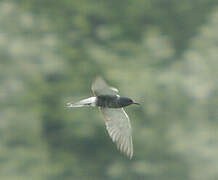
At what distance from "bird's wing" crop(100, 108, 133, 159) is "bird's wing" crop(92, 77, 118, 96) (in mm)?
568

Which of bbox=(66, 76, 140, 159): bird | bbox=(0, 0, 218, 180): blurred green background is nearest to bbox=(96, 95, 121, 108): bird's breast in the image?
bbox=(66, 76, 140, 159): bird

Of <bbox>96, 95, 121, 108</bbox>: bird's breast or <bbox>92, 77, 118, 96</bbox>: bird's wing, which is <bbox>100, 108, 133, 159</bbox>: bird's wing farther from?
<bbox>92, 77, 118, 96</bbox>: bird's wing

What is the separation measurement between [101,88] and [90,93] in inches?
316

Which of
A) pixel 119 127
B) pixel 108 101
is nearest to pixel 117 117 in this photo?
pixel 119 127

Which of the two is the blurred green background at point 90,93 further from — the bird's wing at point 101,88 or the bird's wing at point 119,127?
the bird's wing at point 101,88

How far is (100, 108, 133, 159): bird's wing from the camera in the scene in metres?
7.02

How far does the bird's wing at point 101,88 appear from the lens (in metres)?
6.00

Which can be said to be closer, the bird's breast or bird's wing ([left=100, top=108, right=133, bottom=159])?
the bird's breast

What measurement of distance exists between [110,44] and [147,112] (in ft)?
9.79

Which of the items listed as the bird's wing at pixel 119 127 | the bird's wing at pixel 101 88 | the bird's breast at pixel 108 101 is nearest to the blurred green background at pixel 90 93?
the bird's wing at pixel 119 127

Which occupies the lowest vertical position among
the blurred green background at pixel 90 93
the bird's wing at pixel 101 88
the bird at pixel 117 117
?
the bird's wing at pixel 101 88

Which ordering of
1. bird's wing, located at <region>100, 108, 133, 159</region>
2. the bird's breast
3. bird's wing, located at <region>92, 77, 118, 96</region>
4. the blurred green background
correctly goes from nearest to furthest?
1. bird's wing, located at <region>92, 77, 118, 96</region>
2. the bird's breast
3. bird's wing, located at <region>100, 108, 133, 159</region>
4. the blurred green background

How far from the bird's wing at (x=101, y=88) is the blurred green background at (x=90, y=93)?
246 inches

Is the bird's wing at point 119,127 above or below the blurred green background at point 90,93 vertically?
below
